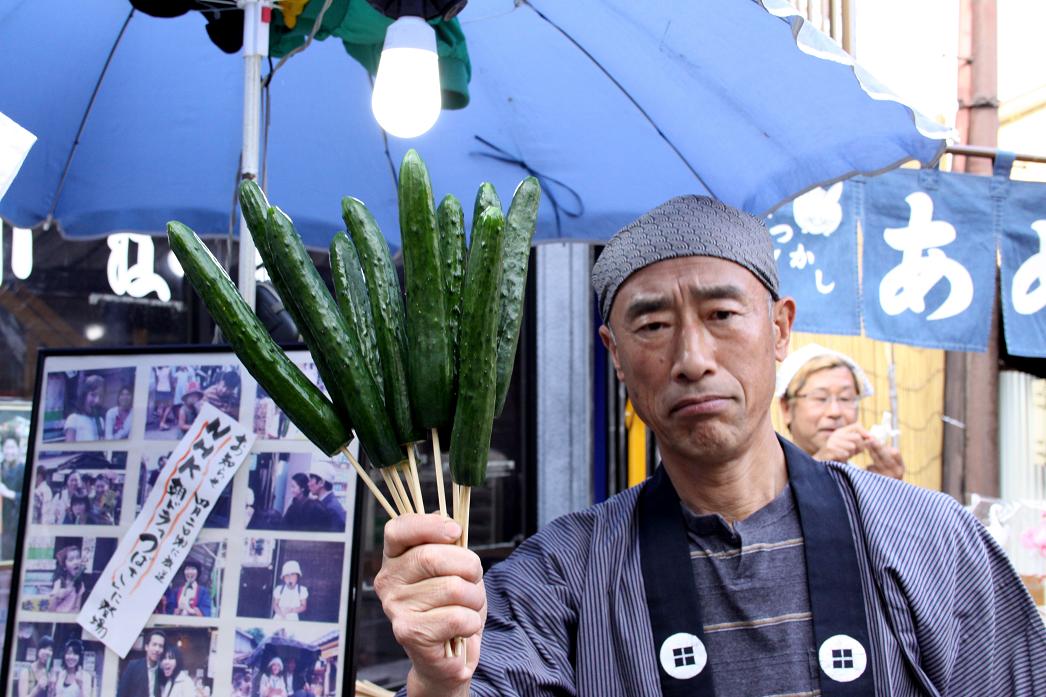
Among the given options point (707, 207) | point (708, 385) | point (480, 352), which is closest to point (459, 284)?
point (480, 352)

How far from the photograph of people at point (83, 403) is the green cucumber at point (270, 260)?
1.23m

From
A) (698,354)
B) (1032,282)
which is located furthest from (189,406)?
(1032,282)

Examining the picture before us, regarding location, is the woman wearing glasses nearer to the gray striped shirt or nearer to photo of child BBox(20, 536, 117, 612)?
the gray striped shirt

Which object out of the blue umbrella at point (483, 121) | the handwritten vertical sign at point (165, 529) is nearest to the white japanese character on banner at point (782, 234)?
the blue umbrella at point (483, 121)

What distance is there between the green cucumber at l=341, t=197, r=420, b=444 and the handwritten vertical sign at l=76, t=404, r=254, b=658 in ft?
3.38

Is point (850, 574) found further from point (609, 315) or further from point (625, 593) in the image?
point (609, 315)

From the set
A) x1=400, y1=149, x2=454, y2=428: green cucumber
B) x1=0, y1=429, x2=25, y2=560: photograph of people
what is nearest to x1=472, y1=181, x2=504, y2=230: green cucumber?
x1=400, y1=149, x2=454, y2=428: green cucumber

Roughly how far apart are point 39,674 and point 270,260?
165 centimetres

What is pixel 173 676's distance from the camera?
8.37 feet

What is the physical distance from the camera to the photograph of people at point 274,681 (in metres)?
2.50

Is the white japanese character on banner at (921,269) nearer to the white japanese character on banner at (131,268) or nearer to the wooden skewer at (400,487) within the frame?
the white japanese character on banner at (131,268)

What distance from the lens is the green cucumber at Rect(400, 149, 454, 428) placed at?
1.74m

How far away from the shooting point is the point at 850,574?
2250 mm

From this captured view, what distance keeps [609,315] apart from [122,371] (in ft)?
4.92
